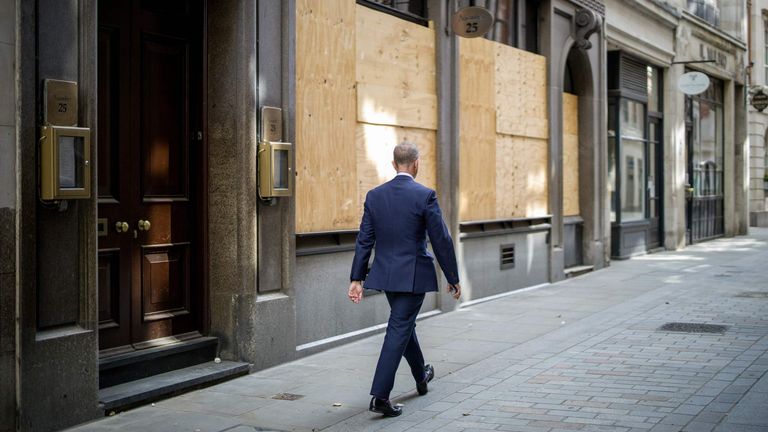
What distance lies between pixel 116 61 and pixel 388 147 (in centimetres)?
401

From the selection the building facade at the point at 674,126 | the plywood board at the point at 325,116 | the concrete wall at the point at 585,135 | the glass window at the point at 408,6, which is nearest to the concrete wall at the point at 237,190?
the plywood board at the point at 325,116

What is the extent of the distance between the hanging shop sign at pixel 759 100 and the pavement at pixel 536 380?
1742 centimetres

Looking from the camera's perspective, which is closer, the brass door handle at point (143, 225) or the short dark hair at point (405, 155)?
the short dark hair at point (405, 155)

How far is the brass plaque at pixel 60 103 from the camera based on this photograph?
6316 millimetres

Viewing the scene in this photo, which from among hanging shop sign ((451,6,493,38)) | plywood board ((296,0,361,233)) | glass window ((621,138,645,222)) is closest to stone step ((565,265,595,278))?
glass window ((621,138,645,222))

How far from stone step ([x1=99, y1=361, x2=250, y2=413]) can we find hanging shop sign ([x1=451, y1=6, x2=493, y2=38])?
17.9 ft

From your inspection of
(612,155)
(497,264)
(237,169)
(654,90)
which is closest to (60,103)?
(237,169)

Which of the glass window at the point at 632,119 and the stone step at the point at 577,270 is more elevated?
the glass window at the point at 632,119

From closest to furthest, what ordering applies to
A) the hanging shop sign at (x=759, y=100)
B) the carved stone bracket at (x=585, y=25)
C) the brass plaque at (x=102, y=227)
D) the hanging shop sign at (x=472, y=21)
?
the brass plaque at (x=102, y=227) < the hanging shop sign at (x=472, y=21) < the carved stone bracket at (x=585, y=25) < the hanging shop sign at (x=759, y=100)

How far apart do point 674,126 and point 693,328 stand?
12.5 metres

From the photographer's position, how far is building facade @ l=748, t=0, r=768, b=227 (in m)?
30.7

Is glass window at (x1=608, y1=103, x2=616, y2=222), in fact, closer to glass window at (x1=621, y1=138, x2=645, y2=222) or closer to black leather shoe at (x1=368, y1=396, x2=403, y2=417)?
glass window at (x1=621, y1=138, x2=645, y2=222)

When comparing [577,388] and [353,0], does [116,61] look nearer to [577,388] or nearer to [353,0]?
[353,0]

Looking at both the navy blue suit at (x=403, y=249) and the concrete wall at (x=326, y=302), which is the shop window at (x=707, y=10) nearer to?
the concrete wall at (x=326, y=302)
